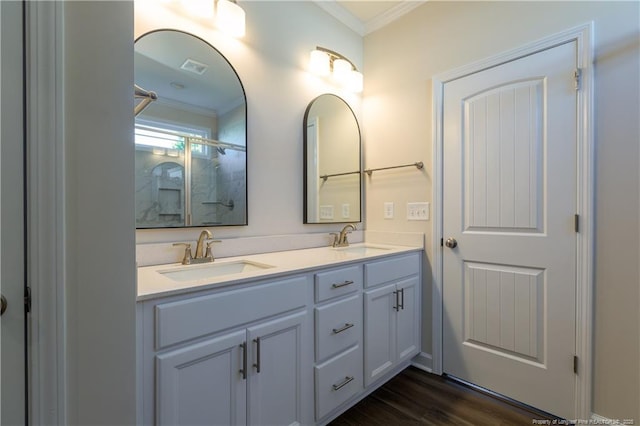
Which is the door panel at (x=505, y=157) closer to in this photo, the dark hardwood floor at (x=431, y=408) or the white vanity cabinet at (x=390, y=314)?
the white vanity cabinet at (x=390, y=314)

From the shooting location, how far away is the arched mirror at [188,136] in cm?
134

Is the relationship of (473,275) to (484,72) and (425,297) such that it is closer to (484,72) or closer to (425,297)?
(425,297)

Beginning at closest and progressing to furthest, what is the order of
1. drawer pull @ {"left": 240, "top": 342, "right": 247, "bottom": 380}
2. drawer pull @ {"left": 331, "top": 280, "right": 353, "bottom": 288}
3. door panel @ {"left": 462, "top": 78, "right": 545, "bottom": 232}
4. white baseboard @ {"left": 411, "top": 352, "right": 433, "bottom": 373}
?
drawer pull @ {"left": 240, "top": 342, "right": 247, "bottom": 380}
drawer pull @ {"left": 331, "top": 280, "right": 353, "bottom": 288}
door panel @ {"left": 462, "top": 78, "right": 545, "bottom": 232}
white baseboard @ {"left": 411, "top": 352, "right": 433, "bottom": 373}

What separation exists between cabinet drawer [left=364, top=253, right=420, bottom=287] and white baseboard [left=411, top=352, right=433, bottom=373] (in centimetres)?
58

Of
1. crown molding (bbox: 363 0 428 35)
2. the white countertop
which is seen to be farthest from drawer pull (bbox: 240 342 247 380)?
crown molding (bbox: 363 0 428 35)

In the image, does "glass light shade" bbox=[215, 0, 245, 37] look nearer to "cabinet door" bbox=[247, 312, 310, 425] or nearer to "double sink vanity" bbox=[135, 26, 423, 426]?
"double sink vanity" bbox=[135, 26, 423, 426]

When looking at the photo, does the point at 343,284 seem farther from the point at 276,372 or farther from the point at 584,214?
the point at 584,214

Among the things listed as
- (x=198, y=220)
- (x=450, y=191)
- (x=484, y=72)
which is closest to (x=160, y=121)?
(x=198, y=220)

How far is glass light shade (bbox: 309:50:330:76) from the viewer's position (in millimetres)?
2021

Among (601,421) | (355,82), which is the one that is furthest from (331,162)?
(601,421)

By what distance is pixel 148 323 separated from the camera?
89 centimetres

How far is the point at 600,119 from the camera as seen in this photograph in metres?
1.42

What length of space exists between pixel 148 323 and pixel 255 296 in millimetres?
364

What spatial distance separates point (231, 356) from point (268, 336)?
0.16 meters
